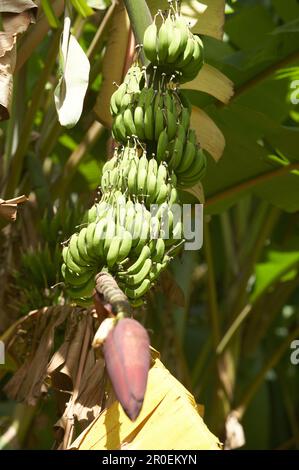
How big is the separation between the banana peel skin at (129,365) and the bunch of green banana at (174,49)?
0.44 metres

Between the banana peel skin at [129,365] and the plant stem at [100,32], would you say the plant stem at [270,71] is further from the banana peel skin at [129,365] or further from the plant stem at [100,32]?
the banana peel skin at [129,365]

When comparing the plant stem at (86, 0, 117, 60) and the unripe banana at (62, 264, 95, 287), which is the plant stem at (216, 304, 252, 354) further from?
the unripe banana at (62, 264, 95, 287)

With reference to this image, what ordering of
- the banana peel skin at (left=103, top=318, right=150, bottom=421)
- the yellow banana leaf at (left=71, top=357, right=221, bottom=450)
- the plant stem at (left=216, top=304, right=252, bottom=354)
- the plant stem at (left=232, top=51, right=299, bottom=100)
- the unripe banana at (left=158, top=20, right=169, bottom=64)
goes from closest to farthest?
the banana peel skin at (left=103, top=318, right=150, bottom=421) → the yellow banana leaf at (left=71, top=357, right=221, bottom=450) → the unripe banana at (left=158, top=20, right=169, bottom=64) → the plant stem at (left=232, top=51, right=299, bottom=100) → the plant stem at (left=216, top=304, right=252, bottom=354)

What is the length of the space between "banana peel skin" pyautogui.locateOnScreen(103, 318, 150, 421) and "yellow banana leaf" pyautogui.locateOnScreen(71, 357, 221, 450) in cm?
21

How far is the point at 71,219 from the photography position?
1610mm

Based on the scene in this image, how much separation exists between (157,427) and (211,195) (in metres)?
0.95

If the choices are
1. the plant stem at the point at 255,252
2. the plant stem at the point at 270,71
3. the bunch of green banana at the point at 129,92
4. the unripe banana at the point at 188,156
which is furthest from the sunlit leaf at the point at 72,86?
the plant stem at the point at 255,252

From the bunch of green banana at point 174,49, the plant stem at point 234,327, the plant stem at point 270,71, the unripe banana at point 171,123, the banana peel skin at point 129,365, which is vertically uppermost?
the plant stem at point 270,71

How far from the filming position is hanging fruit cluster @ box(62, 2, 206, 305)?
1.08m

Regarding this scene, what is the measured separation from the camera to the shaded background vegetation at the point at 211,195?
1.73 m

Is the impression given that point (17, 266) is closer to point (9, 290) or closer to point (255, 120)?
point (9, 290)

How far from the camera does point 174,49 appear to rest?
115 cm

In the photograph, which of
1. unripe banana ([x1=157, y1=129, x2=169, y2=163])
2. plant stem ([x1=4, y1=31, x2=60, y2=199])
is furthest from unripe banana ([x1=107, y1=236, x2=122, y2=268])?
plant stem ([x1=4, y1=31, x2=60, y2=199])

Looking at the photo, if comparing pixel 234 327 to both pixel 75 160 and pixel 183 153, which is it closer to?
pixel 75 160
